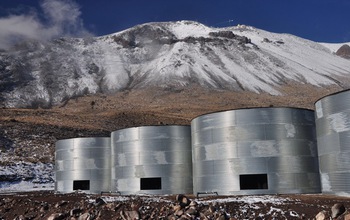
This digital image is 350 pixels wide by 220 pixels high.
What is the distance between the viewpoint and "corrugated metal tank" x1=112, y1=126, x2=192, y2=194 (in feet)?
86.5

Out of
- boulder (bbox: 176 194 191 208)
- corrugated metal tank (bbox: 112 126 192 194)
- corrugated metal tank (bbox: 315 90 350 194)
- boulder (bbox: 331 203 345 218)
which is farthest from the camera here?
corrugated metal tank (bbox: 112 126 192 194)

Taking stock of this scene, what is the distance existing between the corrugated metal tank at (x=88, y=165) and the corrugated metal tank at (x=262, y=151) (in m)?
10.7

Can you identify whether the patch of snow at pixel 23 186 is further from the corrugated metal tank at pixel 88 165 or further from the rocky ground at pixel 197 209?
the rocky ground at pixel 197 209

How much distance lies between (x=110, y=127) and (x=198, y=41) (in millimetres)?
79367

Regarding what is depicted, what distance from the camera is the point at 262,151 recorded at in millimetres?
21797

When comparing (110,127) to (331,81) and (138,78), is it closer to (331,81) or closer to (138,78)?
(138,78)

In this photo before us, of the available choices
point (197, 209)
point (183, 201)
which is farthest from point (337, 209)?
point (183, 201)

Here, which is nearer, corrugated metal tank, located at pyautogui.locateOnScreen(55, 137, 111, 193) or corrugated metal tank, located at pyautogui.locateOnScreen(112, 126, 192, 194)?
corrugated metal tank, located at pyautogui.locateOnScreen(112, 126, 192, 194)

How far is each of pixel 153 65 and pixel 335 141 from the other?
101 metres

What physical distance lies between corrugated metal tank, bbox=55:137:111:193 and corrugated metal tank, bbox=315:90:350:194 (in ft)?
53.9

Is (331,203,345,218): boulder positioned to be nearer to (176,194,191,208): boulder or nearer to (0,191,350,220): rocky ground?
(0,191,350,220): rocky ground

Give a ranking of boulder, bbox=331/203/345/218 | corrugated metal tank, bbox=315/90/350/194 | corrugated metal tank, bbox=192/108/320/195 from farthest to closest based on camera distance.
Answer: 1. corrugated metal tank, bbox=192/108/320/195
2. corrugated metal tank, bbox=315/90/350/194
3. boulder, bbox=331/203/345/218

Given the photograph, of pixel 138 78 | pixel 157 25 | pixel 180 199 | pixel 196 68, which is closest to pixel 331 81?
pixel 196 68

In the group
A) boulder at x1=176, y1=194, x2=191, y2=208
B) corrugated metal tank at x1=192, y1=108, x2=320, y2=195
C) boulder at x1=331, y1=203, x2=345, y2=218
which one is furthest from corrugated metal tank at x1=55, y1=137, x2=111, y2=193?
boulder at x1=331, y1=203, x2=345, y2=218
